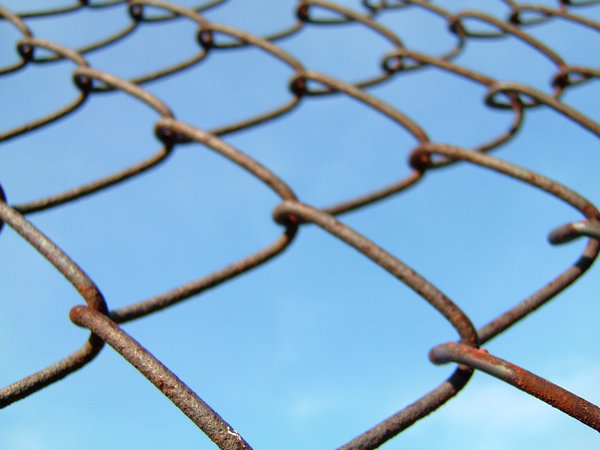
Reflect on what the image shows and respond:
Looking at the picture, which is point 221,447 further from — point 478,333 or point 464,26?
point 464,26

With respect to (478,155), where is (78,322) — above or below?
below

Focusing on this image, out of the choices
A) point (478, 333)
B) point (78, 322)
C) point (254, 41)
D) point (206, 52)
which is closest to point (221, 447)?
point (78, 322)

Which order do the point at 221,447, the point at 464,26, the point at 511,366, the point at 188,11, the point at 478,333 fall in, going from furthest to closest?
the point at 464,26 < the point at 188,11 < the point at 478,333 < the point at 511,366 < the point at 221,447

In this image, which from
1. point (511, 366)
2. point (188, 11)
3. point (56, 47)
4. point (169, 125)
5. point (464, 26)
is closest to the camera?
point (511, 366)

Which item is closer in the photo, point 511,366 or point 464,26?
point 511,366

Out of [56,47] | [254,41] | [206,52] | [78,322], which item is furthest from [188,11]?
[78,322]

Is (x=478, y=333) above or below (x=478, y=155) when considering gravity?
below

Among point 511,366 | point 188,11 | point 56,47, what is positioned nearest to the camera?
point 511,366

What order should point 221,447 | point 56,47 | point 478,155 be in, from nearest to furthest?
point 221,447
point 478,155
point 56,47

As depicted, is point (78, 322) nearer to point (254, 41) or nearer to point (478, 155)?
point (478, 155)
